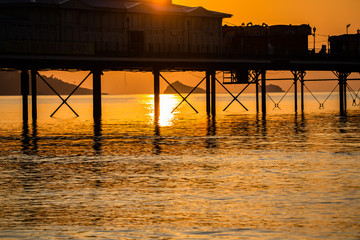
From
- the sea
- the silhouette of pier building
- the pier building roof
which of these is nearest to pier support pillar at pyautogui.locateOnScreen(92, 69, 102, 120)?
the silhouette of pier building

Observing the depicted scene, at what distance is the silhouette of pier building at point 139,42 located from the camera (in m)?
56.2

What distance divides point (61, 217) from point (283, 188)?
7.33 meters

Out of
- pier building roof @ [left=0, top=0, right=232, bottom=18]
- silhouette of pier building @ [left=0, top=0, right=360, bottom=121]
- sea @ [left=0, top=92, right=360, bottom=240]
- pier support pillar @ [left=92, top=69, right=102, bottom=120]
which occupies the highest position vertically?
pier building roof @ [left=0, top=0, right=232, bottom=18]

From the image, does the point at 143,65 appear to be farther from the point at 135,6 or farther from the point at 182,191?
the point at 182,191

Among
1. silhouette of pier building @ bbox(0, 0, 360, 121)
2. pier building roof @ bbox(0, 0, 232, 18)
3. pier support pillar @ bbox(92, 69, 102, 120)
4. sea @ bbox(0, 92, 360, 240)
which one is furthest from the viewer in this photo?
pier support pillar @ bbox(92, 69, 102, 120)

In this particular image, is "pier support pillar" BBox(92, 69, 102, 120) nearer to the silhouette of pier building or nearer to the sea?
the silhouette of pier building

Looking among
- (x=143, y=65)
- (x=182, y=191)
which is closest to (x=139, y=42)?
(x=143, y=65)

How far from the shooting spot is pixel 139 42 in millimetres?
61469

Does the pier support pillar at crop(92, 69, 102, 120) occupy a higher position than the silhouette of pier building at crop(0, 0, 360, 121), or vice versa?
the silhouette of pier building at crop(0, 0, 360, 121)

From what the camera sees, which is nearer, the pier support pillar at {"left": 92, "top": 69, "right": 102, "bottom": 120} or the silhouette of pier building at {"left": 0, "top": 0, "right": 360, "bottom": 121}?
the silhouette of pier building at {"left": 0, "top": 0, "right": 360, "bottom": 121}

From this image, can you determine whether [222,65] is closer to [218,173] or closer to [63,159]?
[63,159]

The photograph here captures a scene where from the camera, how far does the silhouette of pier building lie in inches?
2215

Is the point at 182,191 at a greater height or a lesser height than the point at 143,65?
lesser

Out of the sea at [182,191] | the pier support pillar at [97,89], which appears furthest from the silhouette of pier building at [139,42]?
the sea at [182,191]
